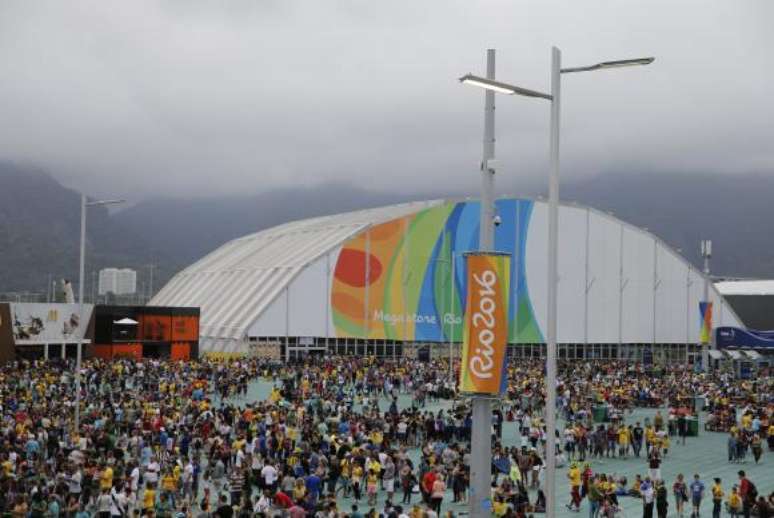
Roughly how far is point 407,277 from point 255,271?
12.7 m

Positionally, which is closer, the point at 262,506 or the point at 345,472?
the point at 262,506

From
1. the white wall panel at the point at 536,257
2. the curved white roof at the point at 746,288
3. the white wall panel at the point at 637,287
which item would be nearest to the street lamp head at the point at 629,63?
the white wall panel at the point at 536,257

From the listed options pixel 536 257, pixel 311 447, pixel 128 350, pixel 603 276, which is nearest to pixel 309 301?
pixel 128 350

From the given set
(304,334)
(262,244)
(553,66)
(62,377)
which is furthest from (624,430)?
(262,244)

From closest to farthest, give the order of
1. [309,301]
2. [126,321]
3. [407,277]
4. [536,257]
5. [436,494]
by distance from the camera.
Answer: [436,494]
[126,321]
[309,301]
[407,277]
[536,257]

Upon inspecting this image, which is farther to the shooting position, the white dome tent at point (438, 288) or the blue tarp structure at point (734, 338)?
the white dome tent at point (438, 288)

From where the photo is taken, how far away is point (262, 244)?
295 ft

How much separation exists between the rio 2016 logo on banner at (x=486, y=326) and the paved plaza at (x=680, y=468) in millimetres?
11060

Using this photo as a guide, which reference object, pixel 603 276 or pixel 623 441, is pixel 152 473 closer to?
pixel 623 441

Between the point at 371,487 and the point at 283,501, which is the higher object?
the point at 283,501

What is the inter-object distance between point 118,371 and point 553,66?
122 feet

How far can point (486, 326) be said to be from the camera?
13.7m

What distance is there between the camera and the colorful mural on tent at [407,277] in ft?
230

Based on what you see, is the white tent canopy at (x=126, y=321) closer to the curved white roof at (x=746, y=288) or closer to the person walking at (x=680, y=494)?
the person walking at (x=680, y=494)
